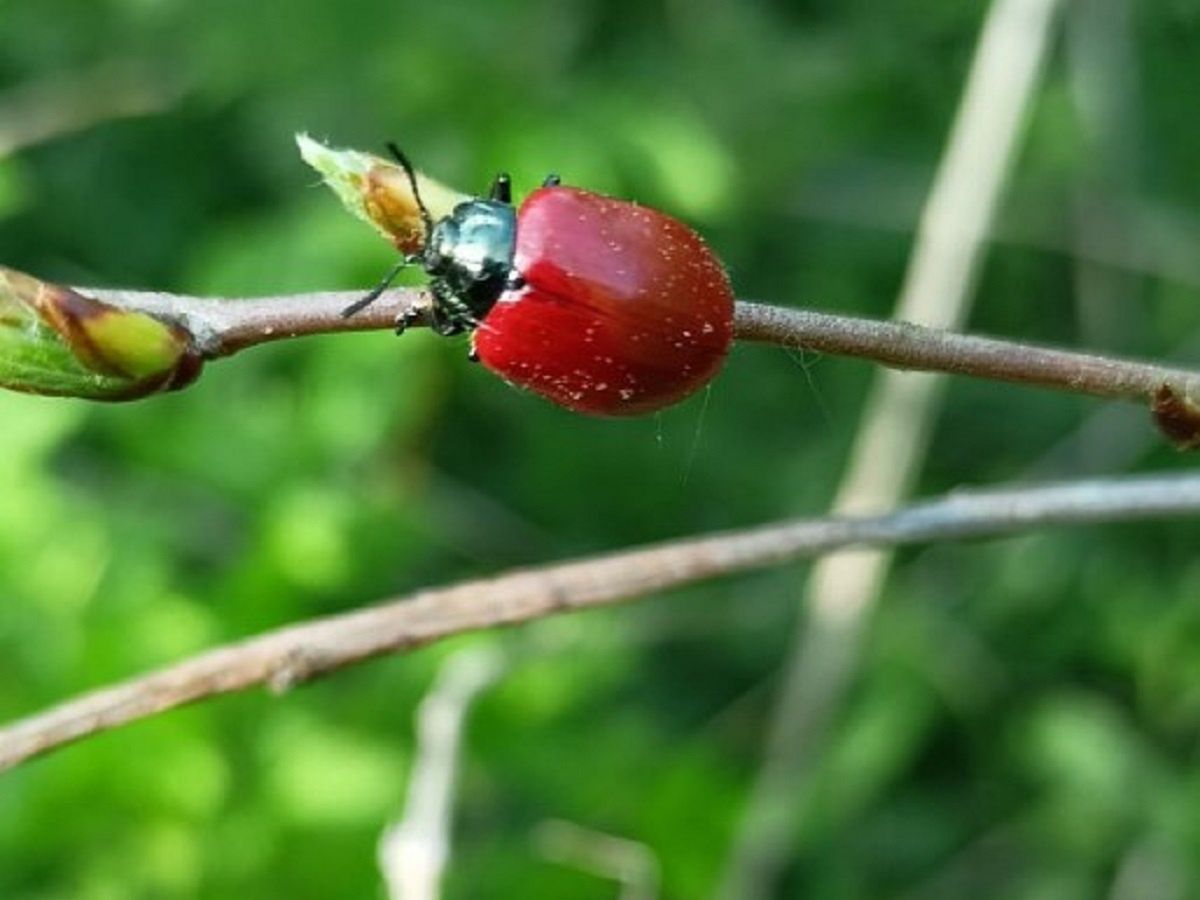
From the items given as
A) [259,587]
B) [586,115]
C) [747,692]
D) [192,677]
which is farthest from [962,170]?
[192,677]

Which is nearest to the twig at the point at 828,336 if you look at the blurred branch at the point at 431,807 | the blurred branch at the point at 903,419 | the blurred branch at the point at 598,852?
the blurred branch at the point at 431,807

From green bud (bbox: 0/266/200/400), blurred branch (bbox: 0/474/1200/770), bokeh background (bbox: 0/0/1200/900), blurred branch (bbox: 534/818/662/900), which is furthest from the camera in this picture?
bokeh background (bbox: 0/0/1200/900)

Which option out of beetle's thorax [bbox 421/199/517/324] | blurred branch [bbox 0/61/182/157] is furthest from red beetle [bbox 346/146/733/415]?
blurred branch [bbox 0/61/182/157]

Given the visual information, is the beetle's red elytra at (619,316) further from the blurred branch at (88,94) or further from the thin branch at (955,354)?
the blurred branch at (88,94)

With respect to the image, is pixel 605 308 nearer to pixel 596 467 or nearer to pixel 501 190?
pixel 501 190

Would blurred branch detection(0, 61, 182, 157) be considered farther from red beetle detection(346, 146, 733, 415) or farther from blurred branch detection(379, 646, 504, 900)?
red beetle detection(346, 146, 733, 415)

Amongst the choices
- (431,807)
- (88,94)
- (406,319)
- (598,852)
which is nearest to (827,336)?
(406,319)
